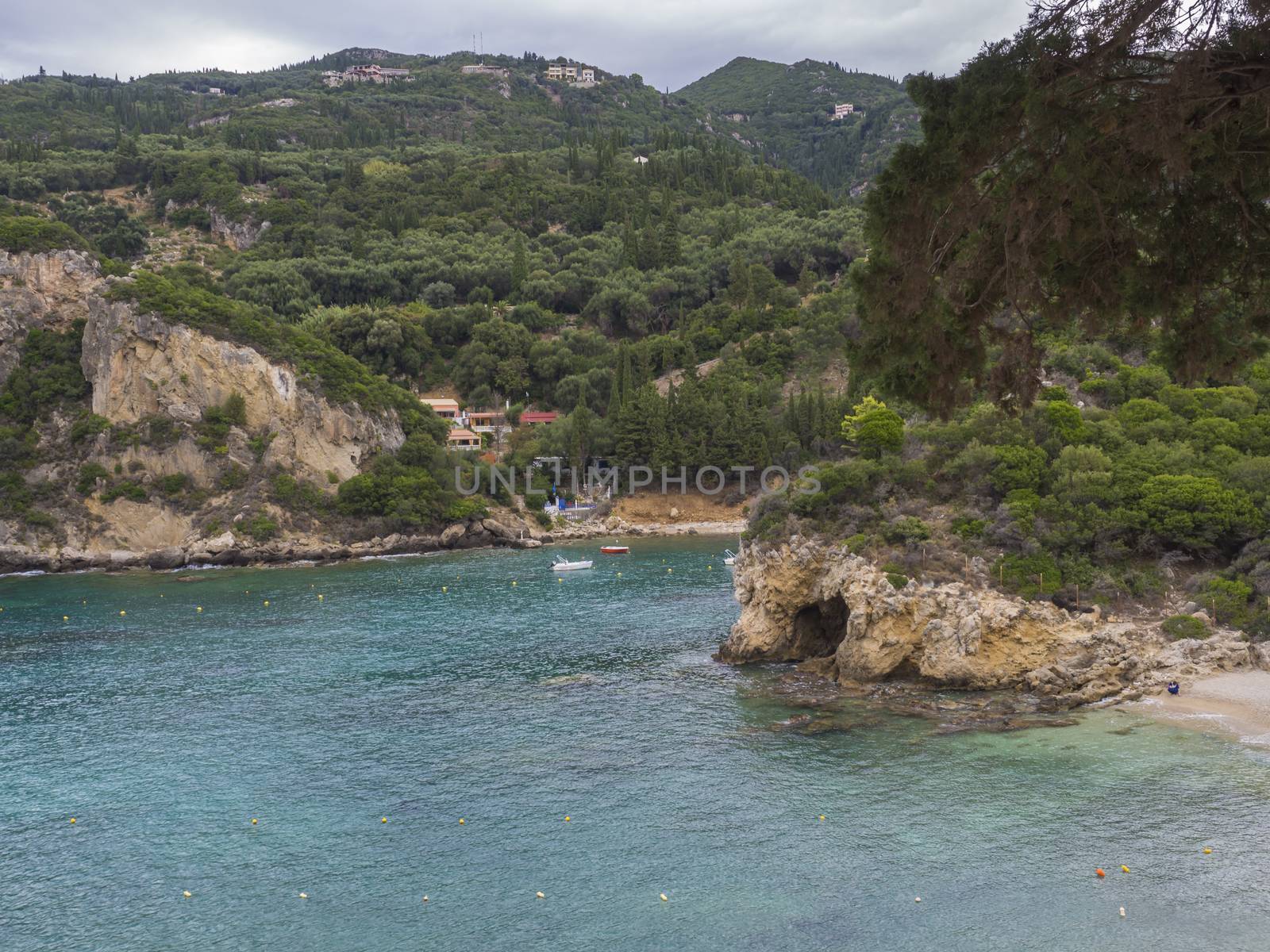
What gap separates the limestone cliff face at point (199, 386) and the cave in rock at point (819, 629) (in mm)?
41895

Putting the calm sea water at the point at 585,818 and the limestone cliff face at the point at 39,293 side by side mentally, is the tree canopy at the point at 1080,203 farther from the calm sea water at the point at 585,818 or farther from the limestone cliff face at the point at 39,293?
the limestone cliff face at the point at 39,293

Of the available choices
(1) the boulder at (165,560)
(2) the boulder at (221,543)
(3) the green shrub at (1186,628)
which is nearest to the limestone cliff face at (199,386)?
(2) the boulder at (221,543)

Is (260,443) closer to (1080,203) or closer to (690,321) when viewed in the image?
(690,321)

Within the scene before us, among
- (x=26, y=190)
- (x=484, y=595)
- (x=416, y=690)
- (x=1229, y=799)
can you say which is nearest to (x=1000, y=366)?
(x=1229, y=799)

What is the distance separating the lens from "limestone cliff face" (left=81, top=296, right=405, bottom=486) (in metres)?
64.6

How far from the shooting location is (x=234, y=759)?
24.1 m

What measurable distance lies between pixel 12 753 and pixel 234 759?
18.3 feet

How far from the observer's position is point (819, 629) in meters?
31.3

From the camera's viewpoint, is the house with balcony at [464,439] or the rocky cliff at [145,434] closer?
the rocky cliff at [145,434]

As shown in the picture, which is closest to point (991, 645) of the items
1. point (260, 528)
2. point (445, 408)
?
point (260, 528)

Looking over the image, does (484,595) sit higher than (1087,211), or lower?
lower

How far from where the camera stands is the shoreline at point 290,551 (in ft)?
194

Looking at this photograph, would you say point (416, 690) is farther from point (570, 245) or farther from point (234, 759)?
point (570, 245)

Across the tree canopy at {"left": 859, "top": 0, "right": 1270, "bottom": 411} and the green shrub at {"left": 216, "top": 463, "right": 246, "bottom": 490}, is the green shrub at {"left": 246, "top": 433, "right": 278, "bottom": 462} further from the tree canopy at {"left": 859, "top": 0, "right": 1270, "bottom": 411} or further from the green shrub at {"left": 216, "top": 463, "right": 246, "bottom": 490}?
the tree canopy at {"left": 859, "top": 0, "right": 1270, "bottom": 411}
